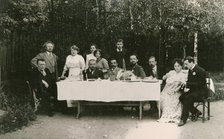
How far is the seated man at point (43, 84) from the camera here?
27.8 ft

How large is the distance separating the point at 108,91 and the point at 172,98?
1219 mm

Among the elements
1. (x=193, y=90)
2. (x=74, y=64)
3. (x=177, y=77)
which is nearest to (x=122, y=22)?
(x=74, y=64)

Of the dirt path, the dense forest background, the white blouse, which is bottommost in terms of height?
the dirt path

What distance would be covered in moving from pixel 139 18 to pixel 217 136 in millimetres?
6405

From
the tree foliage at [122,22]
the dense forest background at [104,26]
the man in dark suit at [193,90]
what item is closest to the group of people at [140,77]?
the man in dark suit at [193,90]

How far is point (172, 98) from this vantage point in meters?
8.16

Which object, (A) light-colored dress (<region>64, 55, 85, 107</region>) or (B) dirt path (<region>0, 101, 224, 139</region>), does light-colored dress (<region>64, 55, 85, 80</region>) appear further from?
(B) dirt path (<region>0, 101, 224, 139</region>)

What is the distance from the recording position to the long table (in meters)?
7.96

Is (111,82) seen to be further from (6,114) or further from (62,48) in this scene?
(62,48)

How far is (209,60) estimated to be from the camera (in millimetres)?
15156

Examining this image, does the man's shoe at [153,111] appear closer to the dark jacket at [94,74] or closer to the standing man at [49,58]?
the dark jacket at [94,74]

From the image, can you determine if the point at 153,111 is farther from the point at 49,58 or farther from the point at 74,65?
the point at 49,58

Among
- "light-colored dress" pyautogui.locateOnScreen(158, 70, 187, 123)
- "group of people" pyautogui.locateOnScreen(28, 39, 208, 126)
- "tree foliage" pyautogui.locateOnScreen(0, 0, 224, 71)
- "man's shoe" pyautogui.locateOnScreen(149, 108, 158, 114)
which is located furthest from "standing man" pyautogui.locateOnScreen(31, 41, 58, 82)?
"light-colored dress" pyautogui.locateOnScreen(158, 70, 187, 123)

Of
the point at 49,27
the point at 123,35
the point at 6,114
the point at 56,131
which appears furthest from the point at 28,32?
the point at 56,131
